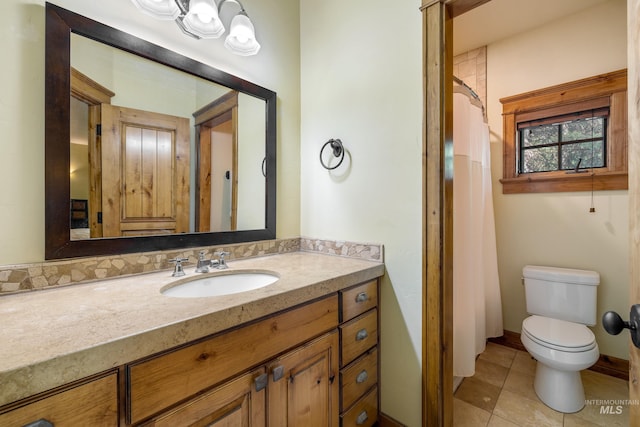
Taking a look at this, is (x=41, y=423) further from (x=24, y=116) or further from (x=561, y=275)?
(x=561, y=275)

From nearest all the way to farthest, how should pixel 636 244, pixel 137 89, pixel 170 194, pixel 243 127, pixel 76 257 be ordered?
pixel 636 244 → pixel 76 257 → pixel 137 89 → pixel 170 194 → pixel 243 127

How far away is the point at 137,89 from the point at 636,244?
1.73 meters

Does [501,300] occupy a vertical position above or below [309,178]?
below

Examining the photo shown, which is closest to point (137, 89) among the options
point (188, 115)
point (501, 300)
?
point (188, 115)

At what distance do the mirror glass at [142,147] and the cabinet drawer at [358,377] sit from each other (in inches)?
34.0

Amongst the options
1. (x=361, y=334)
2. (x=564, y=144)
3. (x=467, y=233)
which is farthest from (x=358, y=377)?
(x=564, y=144)

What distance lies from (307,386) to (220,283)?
22.5 inches

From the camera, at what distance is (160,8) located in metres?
1.13

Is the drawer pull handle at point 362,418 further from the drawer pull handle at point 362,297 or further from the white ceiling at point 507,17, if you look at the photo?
the white ceiling at point 507,17

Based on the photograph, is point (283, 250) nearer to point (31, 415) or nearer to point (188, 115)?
point (188, 115)

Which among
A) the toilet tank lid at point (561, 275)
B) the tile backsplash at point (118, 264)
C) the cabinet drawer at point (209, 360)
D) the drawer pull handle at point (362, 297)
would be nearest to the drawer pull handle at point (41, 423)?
the cabinet drawer at point (209, 360)

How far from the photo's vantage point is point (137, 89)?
117 centimetres

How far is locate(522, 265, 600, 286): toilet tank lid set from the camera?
72.1 inches

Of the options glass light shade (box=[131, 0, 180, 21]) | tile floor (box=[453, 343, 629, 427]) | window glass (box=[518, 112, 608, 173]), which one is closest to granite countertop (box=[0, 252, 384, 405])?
glass light shade (box=[131, 0, 180, 21])
